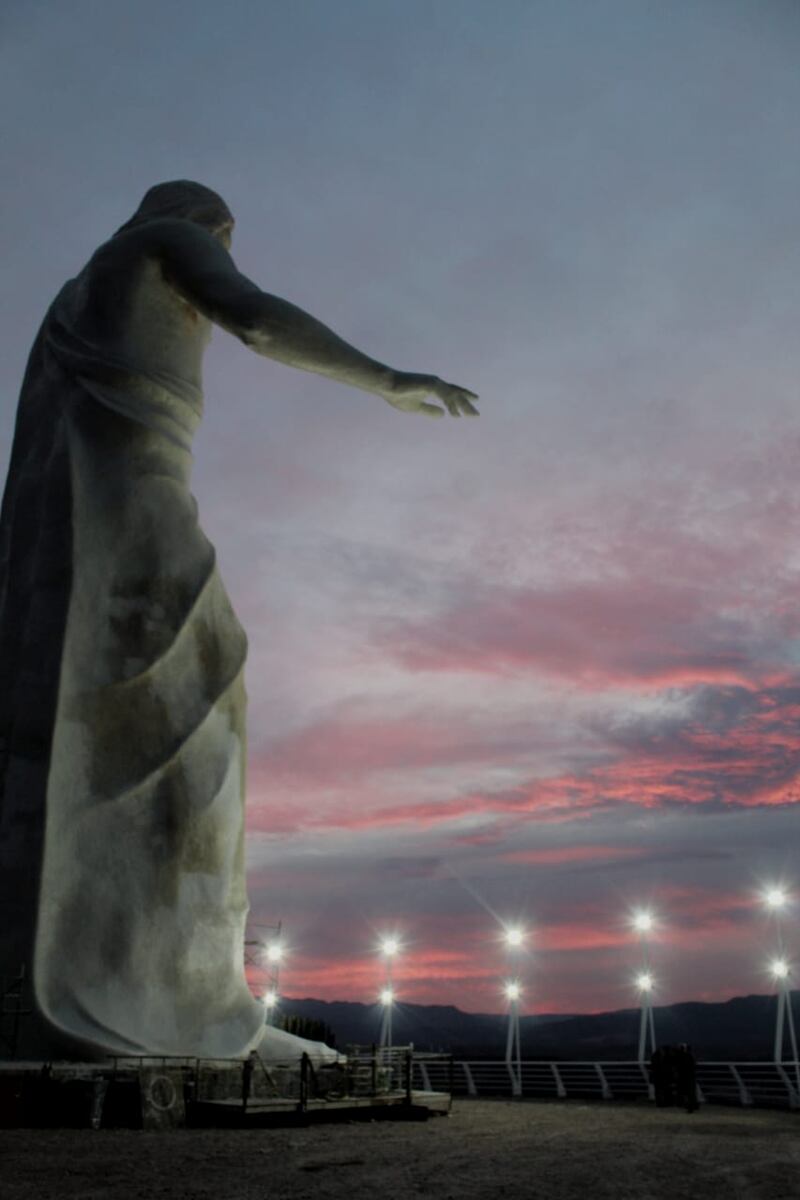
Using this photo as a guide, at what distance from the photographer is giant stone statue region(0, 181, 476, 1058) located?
9.88 metres

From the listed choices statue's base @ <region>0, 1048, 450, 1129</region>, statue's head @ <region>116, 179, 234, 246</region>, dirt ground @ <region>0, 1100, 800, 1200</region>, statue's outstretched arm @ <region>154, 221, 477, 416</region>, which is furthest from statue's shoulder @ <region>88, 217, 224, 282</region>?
dirt ground @ <region>0, 1100, 800, 1200</region>

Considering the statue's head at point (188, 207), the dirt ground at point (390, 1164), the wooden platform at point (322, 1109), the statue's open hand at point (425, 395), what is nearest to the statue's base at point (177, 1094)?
the wooden platform at point (322, 1109)

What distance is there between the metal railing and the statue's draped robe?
10188 millimetres

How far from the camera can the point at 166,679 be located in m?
10.9

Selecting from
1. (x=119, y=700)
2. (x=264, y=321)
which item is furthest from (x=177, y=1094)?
(x=264, y=321)

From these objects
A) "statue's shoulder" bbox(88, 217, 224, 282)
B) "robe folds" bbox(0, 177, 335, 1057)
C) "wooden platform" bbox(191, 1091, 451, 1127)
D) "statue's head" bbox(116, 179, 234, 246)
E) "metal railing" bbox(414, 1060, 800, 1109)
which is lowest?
"metal railing" bbox(414, 1060, 800, 1109)

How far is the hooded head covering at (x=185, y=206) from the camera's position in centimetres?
1250

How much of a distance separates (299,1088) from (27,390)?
25.4 feet

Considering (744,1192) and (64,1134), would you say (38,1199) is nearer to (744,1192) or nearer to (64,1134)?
(64,1134)

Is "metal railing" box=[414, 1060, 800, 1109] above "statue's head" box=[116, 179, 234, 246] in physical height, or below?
below

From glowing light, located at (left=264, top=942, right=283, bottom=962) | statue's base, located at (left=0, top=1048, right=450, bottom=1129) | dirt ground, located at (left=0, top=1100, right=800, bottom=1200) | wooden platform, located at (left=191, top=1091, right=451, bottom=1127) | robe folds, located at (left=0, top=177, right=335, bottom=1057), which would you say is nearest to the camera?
dirt ground, located at (left=0, top=1100, right=800, bottom=1200)

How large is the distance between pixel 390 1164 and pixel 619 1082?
49.6ft

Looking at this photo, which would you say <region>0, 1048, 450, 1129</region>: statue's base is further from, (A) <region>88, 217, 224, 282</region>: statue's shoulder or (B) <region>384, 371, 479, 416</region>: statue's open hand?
Result: (A) <region>88, 217, 224, 282</region>: statue's shoulder

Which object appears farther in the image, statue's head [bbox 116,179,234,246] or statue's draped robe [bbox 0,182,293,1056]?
statue's head [bbox 116,179,234,246]
